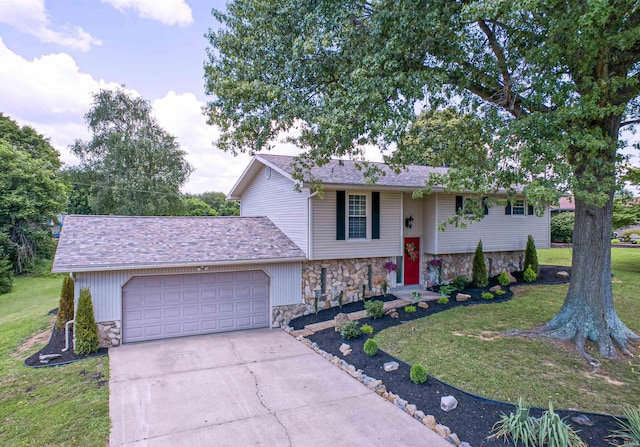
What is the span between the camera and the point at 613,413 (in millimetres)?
5180

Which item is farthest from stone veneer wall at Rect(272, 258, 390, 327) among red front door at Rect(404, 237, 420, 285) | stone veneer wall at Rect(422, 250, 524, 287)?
stone veneer wall at Rect(422, 250, 524, 287)

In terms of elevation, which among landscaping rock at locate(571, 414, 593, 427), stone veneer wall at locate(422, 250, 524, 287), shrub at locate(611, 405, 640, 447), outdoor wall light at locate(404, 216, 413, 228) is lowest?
landscaping rock at locate(571, 414, 593, 427)

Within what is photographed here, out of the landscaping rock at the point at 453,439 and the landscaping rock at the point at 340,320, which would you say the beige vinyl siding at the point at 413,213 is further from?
the landscaping rock at the point at 453,439

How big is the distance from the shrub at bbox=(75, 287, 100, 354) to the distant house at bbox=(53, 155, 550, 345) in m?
0.30

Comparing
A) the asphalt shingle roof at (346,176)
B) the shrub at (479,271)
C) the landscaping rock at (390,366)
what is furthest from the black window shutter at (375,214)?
the landscaping rock at (390,366)

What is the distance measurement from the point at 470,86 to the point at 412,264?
736 cm

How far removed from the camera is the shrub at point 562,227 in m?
24.4

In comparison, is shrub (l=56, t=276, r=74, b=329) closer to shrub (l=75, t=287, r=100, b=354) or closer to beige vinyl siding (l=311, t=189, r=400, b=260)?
shrub (l=75, t=287, r=100, b=354)

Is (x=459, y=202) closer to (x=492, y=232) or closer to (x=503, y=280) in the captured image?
(x=492, y=232)

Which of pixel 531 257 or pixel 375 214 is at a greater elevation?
pixel 375 214

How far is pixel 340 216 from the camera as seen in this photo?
1137 centimetres

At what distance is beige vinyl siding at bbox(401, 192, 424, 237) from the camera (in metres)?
13.2

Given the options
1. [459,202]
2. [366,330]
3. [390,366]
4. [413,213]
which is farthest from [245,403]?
[459,202]

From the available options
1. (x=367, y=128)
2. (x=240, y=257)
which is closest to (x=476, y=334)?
(x=367, y=128)
